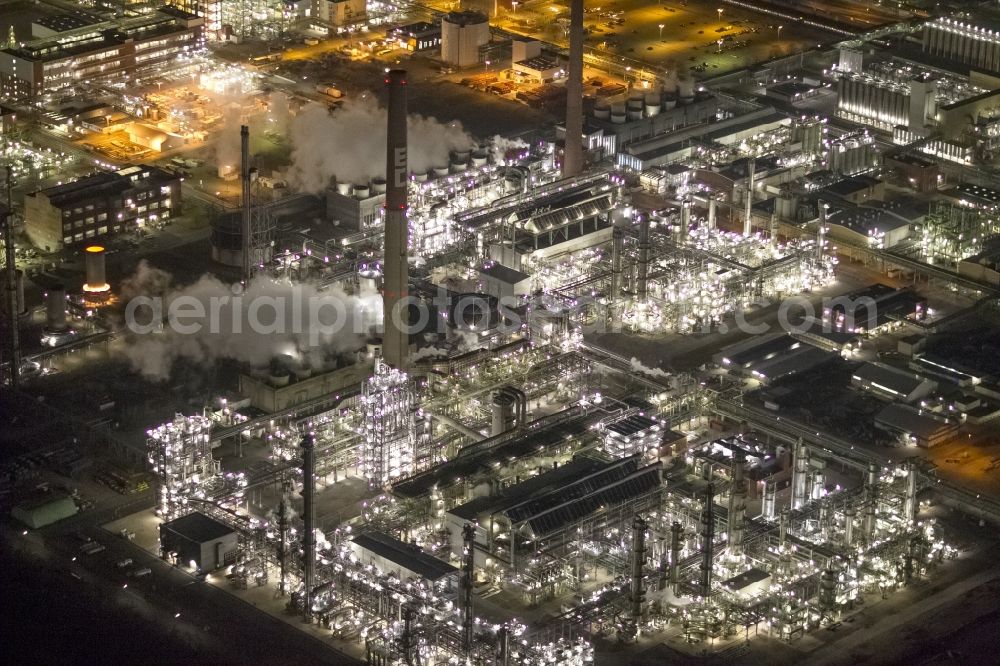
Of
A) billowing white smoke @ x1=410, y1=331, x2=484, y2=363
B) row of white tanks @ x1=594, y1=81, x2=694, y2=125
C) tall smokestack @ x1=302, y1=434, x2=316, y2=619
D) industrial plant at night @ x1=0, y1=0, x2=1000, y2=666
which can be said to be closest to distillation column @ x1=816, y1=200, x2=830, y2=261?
industrial plant at night @ x1=0, y1=0, x2=1000, y2=666

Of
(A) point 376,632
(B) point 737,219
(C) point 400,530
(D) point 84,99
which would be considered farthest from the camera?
(D) point 84,99

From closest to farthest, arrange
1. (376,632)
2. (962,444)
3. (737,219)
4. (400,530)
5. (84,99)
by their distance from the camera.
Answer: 1. (376,632)
2. (400,530)
3. (962,444)
4. (737,219)
5. (84,99)

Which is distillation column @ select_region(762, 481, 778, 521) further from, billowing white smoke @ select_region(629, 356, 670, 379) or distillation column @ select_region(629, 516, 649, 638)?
billowing white smoke @ select_region(629, 356, 670, 379)

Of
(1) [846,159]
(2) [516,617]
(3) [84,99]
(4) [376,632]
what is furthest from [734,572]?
(3) [84,99]

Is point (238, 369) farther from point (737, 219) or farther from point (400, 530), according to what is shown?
point (737, 219)

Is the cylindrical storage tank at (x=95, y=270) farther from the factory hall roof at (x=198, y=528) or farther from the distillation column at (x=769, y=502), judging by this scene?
the distillation column at (x=769, y=502)

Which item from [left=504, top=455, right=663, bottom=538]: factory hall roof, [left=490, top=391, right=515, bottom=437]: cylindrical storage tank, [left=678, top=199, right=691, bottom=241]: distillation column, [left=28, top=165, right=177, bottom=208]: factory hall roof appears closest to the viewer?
[left=504, top=455, right=663, bottom=538]: factory hall roof

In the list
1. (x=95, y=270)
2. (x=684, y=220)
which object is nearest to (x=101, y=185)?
(x=95, y=270)
